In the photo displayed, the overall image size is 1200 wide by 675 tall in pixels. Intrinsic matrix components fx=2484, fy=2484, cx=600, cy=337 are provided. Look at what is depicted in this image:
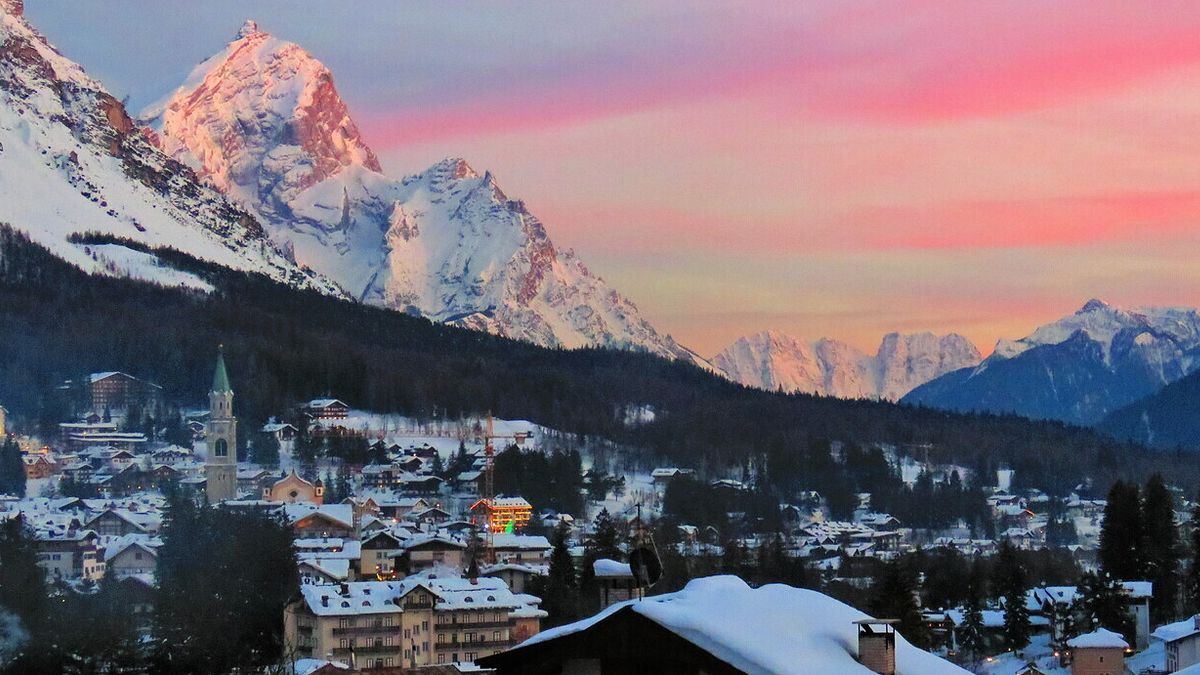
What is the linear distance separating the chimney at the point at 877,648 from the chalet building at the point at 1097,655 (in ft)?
199

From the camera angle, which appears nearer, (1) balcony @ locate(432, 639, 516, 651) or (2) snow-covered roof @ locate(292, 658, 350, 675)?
(2) snow-covered roof @ locate(292, 658, 350, 675)

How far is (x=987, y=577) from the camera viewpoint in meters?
128

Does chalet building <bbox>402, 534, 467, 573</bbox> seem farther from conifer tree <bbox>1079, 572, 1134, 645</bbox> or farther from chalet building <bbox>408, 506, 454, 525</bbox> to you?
conifer tree <bbox>1079, 572, 1134, 645</bbox>

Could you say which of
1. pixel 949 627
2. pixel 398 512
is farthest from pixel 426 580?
pixel 398 512

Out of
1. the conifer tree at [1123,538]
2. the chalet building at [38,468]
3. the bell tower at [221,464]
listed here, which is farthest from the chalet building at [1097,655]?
the chalet building at [38,468]

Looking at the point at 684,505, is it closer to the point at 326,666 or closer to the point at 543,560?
the point at 543,560

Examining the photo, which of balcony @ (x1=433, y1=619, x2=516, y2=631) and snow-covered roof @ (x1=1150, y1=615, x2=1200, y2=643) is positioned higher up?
snow-covered roof @ (x1=1150, y1=615, x2=1200, y2=643)

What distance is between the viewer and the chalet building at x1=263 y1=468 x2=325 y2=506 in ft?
603

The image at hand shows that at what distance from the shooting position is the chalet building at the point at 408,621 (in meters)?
106

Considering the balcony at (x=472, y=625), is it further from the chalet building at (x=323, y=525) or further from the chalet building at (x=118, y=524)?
the chalet building at (x=323, y=525)

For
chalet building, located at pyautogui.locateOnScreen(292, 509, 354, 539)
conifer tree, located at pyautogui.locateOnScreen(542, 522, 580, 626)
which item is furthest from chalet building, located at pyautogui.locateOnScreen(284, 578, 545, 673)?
chalet building, located at pyautogui.locateOnScreen(292, 509, 354, 539)

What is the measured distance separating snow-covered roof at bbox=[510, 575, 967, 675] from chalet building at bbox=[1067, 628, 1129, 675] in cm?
5910

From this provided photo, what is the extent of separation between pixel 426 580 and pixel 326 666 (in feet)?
137

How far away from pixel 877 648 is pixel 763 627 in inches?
50.3
